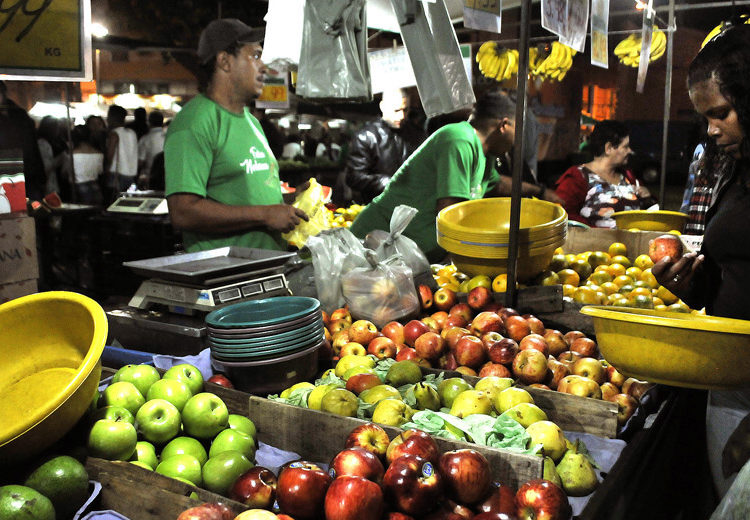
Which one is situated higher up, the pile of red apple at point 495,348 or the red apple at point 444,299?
the red apple at point 444,299

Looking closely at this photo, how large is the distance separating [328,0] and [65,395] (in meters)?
2.05

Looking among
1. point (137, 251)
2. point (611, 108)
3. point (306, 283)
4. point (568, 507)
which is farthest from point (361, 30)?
point (611, 108)

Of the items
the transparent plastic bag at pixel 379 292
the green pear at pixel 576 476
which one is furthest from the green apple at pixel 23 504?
the transparent plastic bag at pixel 379 292

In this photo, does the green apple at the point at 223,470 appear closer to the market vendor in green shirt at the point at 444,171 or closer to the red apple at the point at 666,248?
the red apple at the point at 666,248

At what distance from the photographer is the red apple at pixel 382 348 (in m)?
2.84

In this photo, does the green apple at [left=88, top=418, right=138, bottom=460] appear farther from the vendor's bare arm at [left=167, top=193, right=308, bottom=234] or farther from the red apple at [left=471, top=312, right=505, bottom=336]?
the vendor's bare arm at [left=167, top=193, right=308, bottom=234]

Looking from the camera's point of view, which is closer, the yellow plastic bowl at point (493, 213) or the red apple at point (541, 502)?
the red apple at point (541, 502)

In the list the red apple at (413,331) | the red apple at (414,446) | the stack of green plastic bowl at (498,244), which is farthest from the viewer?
the stack of green plastic bowl at (498,244)

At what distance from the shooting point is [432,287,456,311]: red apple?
342cm

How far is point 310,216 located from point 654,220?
107 inches

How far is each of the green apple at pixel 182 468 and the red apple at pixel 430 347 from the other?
1.18 meters

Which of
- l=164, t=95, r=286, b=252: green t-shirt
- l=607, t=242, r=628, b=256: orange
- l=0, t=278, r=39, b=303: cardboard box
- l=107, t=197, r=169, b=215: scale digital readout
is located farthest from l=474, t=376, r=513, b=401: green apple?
l=107, t=197, r=169, b=215: scale digital readout

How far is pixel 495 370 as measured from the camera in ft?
8.34

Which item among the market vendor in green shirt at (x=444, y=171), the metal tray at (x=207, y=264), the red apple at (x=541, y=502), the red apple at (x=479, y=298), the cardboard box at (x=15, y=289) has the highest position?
the market vendor in green shirt at (x=444, y=171)
